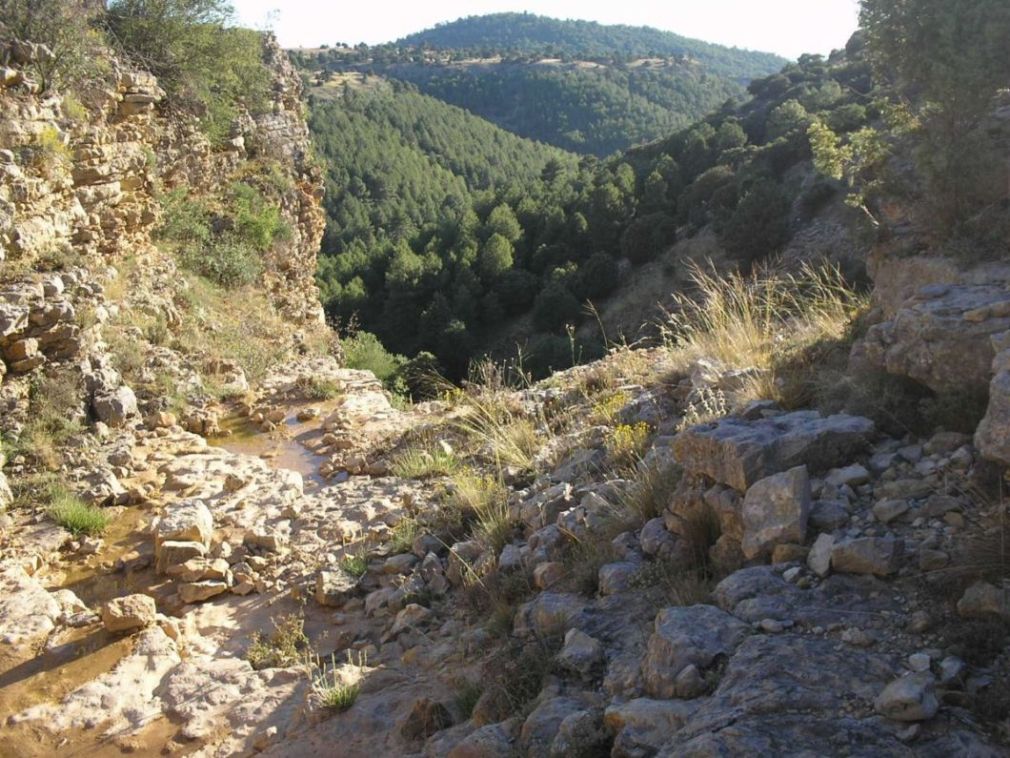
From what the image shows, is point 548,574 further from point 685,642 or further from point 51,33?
point 51,33

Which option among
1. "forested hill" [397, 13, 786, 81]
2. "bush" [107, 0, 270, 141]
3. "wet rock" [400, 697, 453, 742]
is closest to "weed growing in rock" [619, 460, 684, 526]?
"wet rock" [400, 697, 453, 742]

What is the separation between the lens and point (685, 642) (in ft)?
7.87

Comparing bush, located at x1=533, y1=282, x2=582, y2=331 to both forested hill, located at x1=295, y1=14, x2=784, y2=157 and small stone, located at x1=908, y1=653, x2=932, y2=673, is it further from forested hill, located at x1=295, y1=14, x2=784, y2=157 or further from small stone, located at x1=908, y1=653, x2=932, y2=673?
forested hill, located at x1=295, y1=14, x2=784, y2=157

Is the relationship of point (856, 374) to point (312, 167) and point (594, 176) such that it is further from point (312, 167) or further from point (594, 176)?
point (594, 176)

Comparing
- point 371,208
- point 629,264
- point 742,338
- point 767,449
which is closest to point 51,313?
point 742,338

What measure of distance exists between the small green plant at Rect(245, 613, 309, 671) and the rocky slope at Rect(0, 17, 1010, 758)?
18mm

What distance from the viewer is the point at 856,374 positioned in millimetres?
3668

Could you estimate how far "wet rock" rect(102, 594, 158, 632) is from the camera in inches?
167

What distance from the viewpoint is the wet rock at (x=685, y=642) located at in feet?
7.69

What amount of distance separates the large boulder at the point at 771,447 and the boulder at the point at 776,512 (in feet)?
0.47

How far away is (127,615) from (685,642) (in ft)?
10.2

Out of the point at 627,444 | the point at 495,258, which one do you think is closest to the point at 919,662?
the point at 627,444

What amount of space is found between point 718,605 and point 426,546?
2.38 m

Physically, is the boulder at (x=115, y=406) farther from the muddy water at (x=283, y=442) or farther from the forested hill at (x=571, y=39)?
the forested hill at (x=571, y=39)
